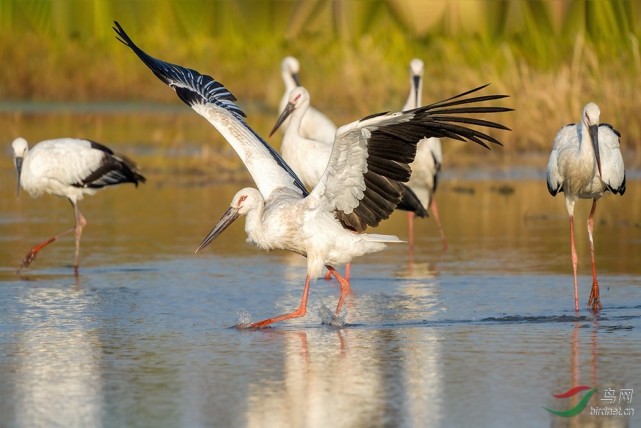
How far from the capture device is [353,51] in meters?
25.4

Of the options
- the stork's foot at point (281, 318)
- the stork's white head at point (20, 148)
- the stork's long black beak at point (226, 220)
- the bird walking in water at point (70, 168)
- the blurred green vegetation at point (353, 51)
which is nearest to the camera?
the stork's foot at point (281, 318)

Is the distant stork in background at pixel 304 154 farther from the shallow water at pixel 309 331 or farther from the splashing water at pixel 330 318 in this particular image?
the splashing water at pixel 330 318

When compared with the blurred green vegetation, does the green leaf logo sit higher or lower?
lower

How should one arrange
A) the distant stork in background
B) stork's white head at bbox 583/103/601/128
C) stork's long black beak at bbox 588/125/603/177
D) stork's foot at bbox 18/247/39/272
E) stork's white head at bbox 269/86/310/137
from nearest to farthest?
stork's long black beak at bbox 588/125/603/177 < stork's white head at bbox 583/103/601/128 < stork's foot at bbox 18/247/39/272 < the distant stork in background < stork's white head at bbox 269/86/310/137

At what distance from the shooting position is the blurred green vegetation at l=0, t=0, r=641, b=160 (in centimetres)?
1858

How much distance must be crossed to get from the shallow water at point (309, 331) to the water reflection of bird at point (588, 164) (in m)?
0.69

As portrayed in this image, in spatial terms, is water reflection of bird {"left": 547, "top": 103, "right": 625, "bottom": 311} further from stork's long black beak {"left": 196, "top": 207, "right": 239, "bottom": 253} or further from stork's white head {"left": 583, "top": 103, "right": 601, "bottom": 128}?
stork's long black beak {"left": 196, "top": 207, "right": 239, "bottom": 253}

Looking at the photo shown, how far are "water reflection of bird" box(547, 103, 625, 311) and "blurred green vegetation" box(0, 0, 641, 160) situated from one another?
758cm

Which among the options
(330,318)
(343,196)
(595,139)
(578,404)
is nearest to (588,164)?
(595,139)

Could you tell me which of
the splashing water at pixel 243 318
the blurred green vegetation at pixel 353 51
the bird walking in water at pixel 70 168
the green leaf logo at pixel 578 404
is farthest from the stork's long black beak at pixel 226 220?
the blurred green vegetation at pixel 353 51

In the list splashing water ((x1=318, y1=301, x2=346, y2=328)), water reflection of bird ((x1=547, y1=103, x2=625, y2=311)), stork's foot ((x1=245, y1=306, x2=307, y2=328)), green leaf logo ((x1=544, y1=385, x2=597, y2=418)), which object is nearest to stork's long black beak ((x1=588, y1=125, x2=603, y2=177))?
water reflection of bird ((x1=547, y1=103, x2=625, y2=311))

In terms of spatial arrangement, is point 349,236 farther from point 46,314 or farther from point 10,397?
point 10,397

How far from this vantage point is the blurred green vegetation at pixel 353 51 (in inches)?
731

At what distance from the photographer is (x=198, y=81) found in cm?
1120
